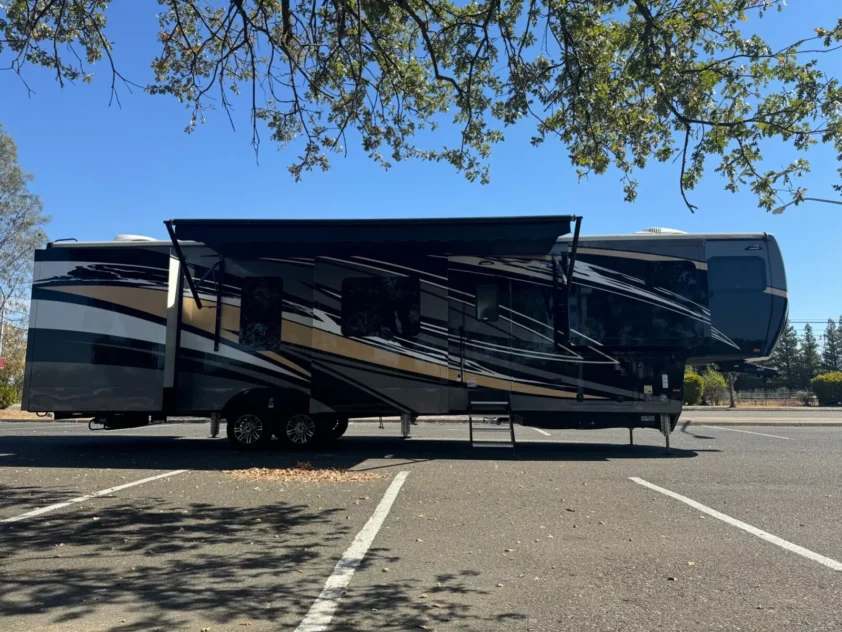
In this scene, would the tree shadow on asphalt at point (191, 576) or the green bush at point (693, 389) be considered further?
the green bush at point (693, 389)

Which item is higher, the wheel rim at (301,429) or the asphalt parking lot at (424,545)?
the wheel rim at (301,429)

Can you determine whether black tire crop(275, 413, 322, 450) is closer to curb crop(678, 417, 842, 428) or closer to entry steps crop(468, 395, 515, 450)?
entry steps crop(468, 395, 515, 450)

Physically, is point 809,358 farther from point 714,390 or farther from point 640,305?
point 640,305

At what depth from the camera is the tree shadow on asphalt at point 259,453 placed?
31.5 feet

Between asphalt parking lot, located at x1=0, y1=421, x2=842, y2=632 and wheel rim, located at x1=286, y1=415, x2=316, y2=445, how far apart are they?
0.88 m

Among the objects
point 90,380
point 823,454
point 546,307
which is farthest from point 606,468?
point 90,380

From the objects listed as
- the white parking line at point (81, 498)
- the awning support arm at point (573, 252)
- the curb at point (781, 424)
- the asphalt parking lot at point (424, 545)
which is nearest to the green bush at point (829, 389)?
the curb at point (781, 424)

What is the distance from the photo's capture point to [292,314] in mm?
10625

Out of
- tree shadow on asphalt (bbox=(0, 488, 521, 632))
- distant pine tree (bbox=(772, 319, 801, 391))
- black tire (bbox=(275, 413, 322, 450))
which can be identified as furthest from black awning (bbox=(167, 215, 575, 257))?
distant pine tree (bbox=(772, 319, 801, 391))

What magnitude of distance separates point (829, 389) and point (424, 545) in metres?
36.8

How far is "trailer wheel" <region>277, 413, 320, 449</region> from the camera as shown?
10.8 metres

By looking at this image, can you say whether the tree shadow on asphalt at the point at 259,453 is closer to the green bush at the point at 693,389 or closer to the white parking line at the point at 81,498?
the white parking line at the point at 81,498

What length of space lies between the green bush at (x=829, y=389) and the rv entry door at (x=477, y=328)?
1258 inches

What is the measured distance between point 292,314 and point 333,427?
2.40 m
